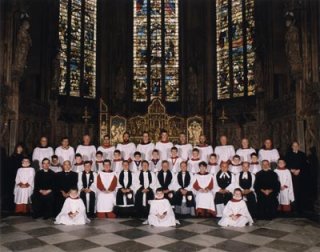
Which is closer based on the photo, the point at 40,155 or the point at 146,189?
the point at 146,189

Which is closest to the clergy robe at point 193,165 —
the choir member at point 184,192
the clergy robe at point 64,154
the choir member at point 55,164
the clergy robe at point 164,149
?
the choir member at point 184,192

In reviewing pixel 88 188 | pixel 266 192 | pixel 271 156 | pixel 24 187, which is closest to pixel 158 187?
pixel 88 188

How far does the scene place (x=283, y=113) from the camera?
1186cm

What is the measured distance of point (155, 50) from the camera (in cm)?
1719

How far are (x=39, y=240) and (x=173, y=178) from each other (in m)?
3.52

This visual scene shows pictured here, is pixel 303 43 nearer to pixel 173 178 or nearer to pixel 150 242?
pixel 173 178

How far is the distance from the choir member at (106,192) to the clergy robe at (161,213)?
3.88 feet

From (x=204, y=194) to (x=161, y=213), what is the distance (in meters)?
1.38

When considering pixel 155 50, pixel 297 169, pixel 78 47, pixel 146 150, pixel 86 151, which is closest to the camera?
Result: pixel 297 169

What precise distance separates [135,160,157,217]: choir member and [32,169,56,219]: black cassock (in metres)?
1.89

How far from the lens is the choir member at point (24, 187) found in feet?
25.0

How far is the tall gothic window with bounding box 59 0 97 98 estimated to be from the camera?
49.8ft

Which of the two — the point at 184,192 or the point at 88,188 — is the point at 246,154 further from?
the point at 88,188

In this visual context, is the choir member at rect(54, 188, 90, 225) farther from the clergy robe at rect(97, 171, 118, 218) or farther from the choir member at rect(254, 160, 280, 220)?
the choir member at rect(254, 160, 280, 220)
